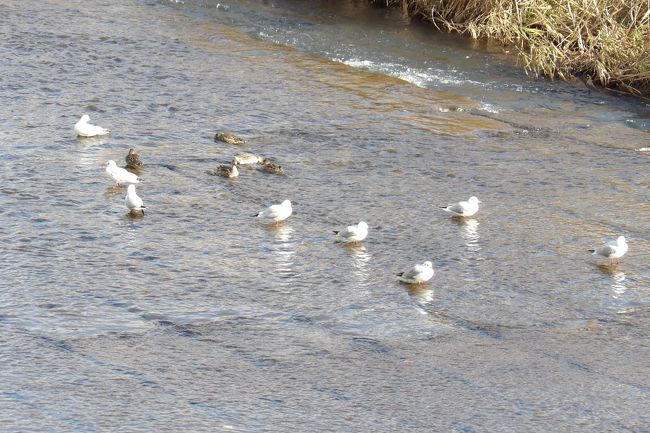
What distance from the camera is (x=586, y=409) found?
6562 mm

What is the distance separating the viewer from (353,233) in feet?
29.1

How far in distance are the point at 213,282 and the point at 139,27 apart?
9583 millimetres

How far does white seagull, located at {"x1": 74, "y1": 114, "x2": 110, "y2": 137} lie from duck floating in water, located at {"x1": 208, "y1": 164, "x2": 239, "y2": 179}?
4.97ft

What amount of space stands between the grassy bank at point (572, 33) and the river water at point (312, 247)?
47 cm

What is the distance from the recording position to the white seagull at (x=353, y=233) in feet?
29.1

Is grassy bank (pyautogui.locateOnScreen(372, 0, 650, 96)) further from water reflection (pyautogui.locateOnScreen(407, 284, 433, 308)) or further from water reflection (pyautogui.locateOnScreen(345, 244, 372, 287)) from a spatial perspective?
water reflection (pyautogui.locateOnScreen(407, 284, 433, 308))

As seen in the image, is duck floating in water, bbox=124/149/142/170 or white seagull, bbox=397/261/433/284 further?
duck floating in water, bbox=124/149/142/170

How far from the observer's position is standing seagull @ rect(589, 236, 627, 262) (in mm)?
8906

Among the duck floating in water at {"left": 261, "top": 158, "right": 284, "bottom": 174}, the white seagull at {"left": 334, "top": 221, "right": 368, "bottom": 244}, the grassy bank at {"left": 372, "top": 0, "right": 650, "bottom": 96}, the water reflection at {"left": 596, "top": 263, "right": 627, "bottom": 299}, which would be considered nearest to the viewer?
the water reflection at {"left": 596, "top": 263, "right": 627, "bottom": 299}

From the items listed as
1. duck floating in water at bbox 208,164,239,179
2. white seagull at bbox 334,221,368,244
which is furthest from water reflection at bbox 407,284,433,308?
duck floating in water at bbox 208,164,239,179

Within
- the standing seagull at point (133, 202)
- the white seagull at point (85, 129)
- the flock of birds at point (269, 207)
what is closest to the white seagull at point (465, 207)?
the flock of birds at point (269, 207)

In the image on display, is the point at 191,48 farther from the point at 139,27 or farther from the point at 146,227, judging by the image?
the point at 146,227

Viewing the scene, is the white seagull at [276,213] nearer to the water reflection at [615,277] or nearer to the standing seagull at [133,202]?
the standing seagull at [133,202]

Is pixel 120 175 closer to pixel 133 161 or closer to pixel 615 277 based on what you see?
pixel 133 161
